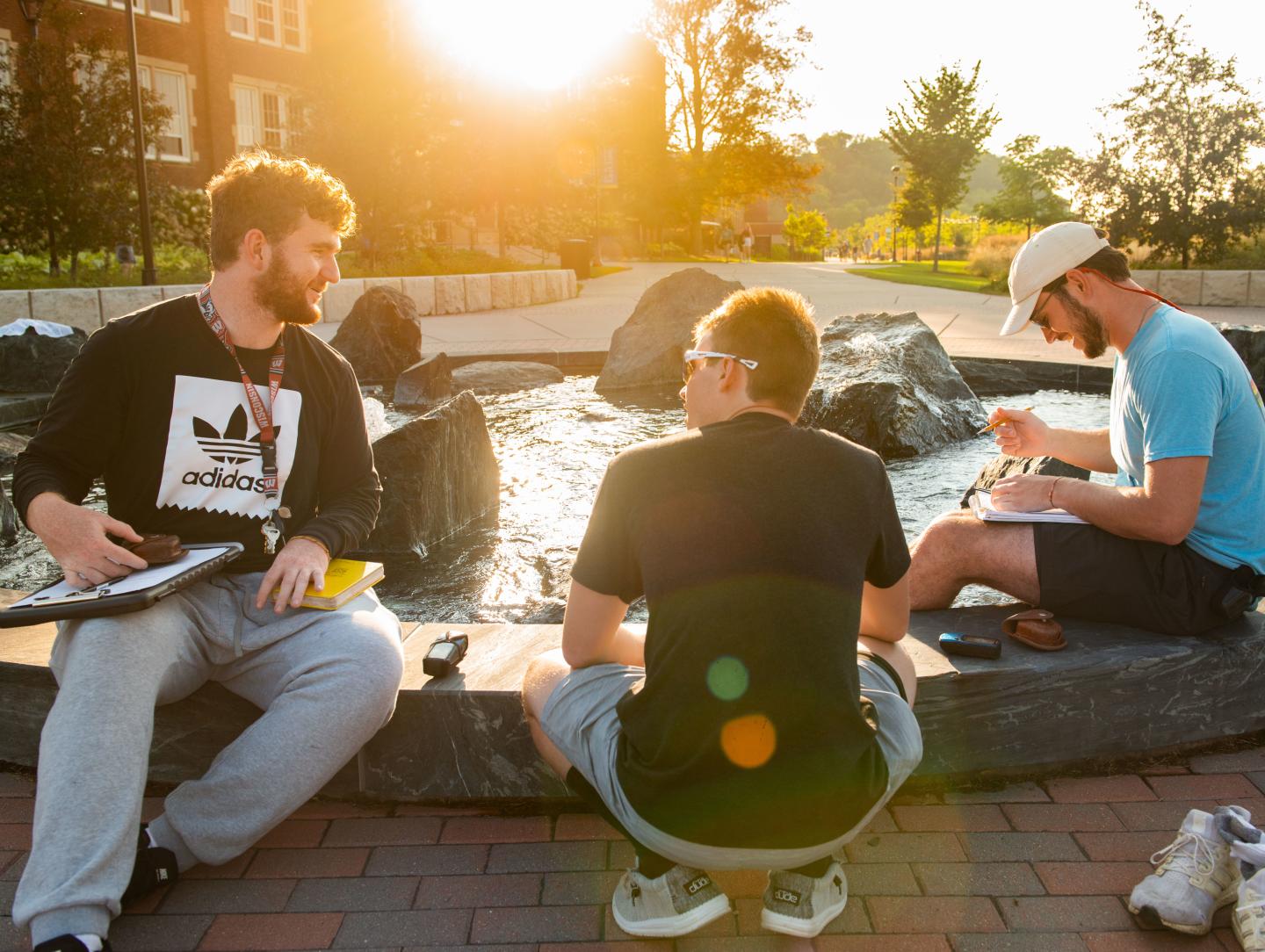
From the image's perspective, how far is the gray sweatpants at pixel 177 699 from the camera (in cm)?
209

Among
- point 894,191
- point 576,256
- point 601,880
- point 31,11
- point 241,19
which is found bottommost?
point 601,880

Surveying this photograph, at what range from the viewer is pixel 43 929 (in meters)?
2.01

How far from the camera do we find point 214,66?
27.1 metres

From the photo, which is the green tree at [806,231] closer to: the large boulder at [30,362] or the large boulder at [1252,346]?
the large boulder at [1252,346]

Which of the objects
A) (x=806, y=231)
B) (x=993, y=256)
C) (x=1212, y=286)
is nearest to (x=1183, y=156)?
(x=1212, y=286)

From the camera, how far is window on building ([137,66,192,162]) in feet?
86.1

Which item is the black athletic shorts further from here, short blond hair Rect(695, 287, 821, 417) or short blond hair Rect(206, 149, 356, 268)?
short blond hair Rect(206, 149, 356, 268)

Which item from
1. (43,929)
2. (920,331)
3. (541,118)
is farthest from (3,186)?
(43,929)

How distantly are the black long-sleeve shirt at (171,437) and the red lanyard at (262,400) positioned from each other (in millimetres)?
19

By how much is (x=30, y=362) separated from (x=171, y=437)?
6.21 meters

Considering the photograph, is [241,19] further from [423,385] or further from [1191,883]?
[1191,883]

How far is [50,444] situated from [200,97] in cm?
2795

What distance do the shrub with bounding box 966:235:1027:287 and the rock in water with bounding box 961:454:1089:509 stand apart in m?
19.6

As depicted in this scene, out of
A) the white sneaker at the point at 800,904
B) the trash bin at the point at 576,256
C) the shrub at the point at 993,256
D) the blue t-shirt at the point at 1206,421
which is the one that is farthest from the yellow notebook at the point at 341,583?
the trash bin at the point at 576,256
